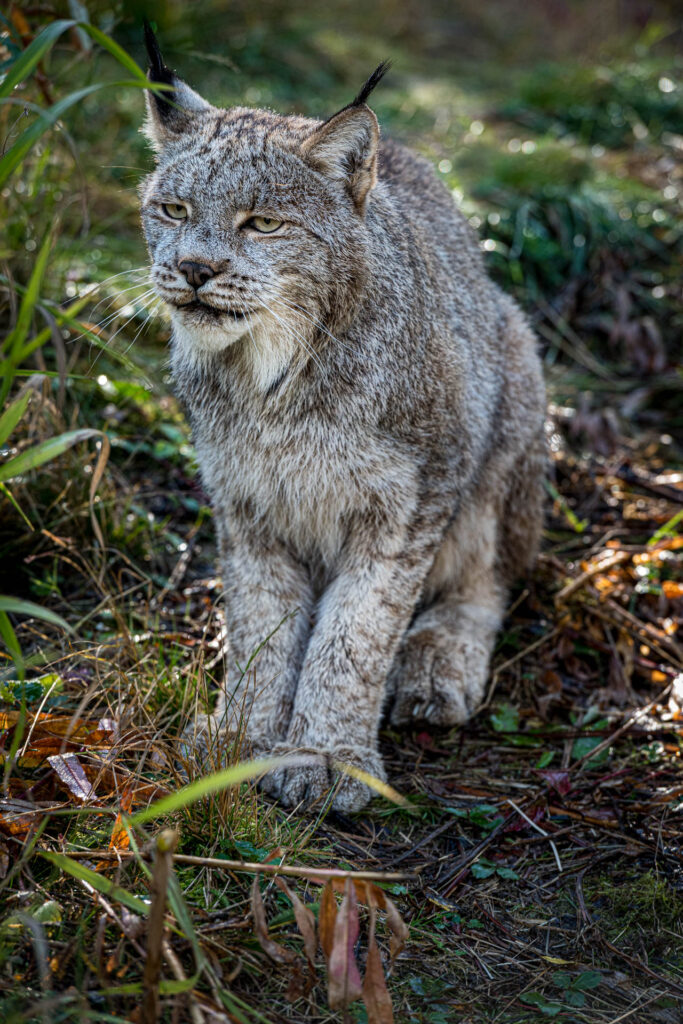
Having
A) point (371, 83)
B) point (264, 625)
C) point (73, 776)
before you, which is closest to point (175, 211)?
point (371, 83)

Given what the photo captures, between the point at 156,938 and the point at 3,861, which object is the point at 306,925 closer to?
the point at 156,938

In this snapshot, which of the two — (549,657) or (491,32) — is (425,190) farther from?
(491,32)

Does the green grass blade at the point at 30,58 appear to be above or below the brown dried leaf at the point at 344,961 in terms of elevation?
above

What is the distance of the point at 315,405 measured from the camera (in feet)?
9.98

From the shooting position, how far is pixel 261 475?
3125 millimetres

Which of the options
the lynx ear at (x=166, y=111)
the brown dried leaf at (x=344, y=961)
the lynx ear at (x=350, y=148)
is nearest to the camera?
the brown dried leaf at (x=344, y=961)

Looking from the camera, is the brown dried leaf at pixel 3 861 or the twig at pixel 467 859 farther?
the twig at pixel 467 859

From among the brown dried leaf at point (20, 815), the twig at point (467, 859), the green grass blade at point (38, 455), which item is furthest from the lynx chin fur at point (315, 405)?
the green grass blade at point (38, 455)

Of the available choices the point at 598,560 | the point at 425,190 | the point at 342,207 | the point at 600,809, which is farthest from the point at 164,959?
the point at 425,190

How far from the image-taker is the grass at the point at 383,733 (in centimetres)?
214

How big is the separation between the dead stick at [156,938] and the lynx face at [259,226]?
5.06 feet

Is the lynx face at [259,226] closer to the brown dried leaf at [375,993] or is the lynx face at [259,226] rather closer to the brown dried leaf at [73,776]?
the brown dried leaf at [73,776]

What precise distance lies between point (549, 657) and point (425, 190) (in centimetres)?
190

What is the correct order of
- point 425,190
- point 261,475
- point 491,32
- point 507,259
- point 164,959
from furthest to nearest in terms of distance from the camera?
point 491,32 < point 507,259 < point 425,190 < point 261,475 < point 164,959
